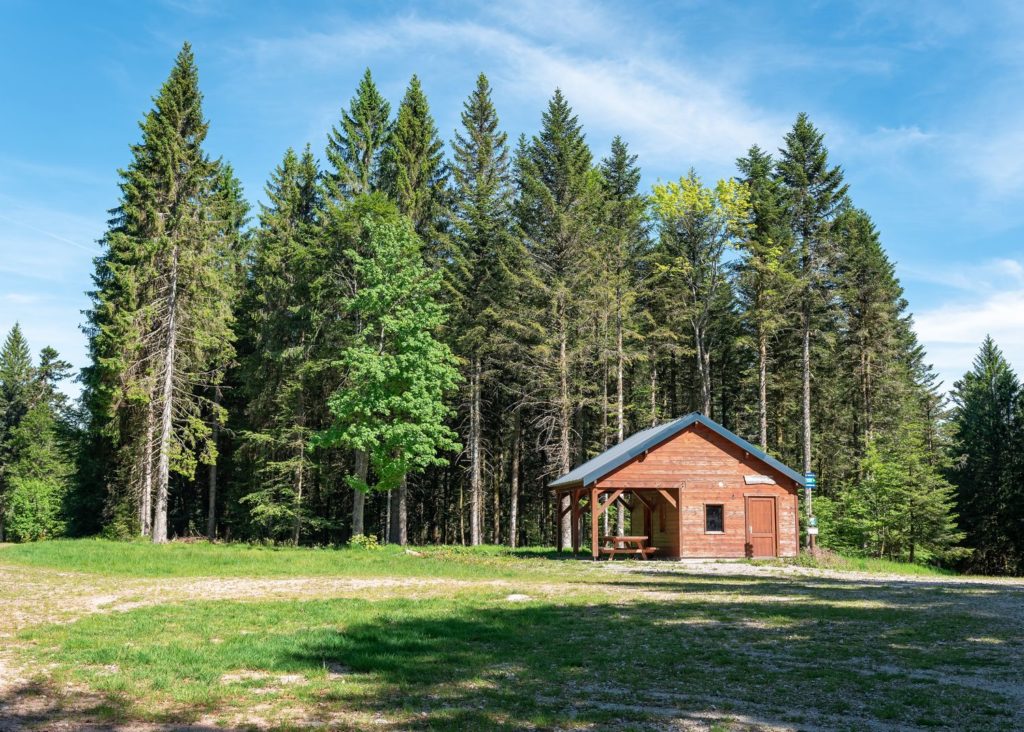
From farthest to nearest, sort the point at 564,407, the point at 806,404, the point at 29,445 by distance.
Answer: the point at 29,445 → the point at 806,404 → the point at 564,407

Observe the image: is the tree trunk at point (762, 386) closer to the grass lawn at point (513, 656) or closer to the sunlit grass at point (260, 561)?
the sunlit grass at point (260, 561)

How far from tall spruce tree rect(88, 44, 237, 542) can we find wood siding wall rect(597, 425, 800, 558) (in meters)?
18.3

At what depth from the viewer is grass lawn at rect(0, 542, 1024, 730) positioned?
6.75 metres

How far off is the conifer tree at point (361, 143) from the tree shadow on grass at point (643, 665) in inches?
1006

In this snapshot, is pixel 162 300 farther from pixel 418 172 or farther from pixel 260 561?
pixel 260 561

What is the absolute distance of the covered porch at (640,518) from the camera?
26406 millimetres

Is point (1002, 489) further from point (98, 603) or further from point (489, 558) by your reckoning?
point (98, 603)

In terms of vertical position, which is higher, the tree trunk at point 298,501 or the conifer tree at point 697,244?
the conifer tree at point 697,244

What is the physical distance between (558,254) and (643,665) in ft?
88.1

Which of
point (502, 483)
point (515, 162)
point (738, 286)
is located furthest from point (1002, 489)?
point (515, 162)

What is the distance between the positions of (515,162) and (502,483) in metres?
19.2

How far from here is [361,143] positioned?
36.7 meters

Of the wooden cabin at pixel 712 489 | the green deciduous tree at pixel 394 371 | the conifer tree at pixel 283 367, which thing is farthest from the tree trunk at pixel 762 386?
the conifer tree at pixel 283 367

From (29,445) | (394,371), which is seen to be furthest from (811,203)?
(29,445)
